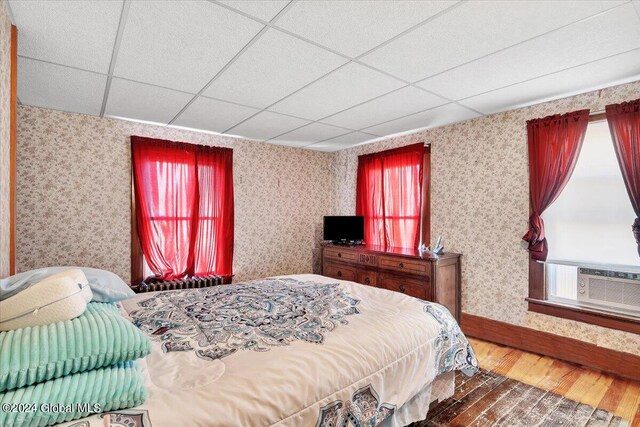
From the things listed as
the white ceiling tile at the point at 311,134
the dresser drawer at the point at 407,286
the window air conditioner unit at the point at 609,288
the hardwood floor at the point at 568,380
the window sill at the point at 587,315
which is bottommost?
the hardwood floor at the point at 568,380

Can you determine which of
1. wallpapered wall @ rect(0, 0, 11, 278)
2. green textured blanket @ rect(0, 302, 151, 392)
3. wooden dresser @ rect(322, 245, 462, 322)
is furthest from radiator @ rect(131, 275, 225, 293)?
green textured blanket @ rect(0, 302, 151, 392)

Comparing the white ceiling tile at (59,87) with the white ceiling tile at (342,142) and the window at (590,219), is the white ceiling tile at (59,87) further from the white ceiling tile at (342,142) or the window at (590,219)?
the window at (590,219)

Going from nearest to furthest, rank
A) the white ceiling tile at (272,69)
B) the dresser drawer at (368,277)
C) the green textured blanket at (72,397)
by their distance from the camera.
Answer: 1. the green textured blanket at (72,397)
2. the white ceiling tile at (272,69)
3. the dresser drawer at (368,277)

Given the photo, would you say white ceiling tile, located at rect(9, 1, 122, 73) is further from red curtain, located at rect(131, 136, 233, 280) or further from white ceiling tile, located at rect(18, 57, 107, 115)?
red curtain, located at rect(131, 136, 233, 280)

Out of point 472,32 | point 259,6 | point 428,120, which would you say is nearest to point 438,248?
point 428,120

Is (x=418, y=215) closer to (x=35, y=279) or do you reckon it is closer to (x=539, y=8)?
(x=539, y=8)

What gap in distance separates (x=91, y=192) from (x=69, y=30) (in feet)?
6.90

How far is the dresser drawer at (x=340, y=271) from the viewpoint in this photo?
4.26m

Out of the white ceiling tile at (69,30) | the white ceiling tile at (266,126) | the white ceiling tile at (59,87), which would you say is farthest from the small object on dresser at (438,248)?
the white ceiling tile at (59,87)

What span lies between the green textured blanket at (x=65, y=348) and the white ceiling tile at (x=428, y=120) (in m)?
3.21

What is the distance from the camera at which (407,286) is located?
3.56m

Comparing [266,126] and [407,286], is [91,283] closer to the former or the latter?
[266,126]

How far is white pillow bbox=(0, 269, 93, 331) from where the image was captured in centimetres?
107

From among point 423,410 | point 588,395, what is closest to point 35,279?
point 423,410
